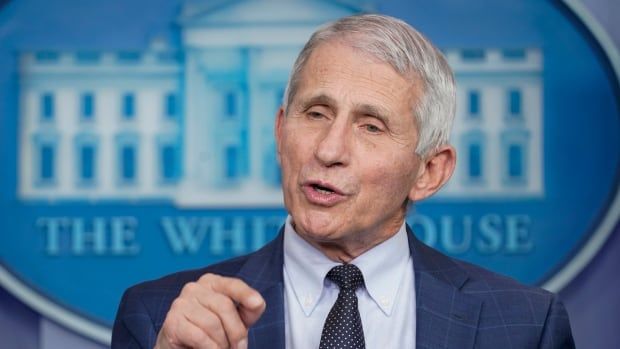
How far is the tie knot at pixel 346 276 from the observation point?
211cm

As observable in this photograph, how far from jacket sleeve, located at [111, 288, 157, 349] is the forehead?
0.52 metres

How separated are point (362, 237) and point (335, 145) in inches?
9.6

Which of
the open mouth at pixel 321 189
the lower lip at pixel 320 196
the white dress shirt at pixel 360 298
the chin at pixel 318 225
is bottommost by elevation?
the white dress shirt at pixel 360 298

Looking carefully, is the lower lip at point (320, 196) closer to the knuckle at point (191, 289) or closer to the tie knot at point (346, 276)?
the tie knot at point (346, 276)

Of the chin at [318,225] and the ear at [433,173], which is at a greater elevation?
the ear at [433,173]

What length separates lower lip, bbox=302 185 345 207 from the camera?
2.00 metres

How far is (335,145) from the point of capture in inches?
78.2

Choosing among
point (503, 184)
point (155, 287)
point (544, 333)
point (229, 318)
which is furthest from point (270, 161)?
point (229, 318)

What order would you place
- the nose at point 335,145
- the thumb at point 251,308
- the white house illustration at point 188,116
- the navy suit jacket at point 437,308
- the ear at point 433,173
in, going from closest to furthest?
the thumb at point 251,308, the nose at point 335,145, the navy suit jacket at point 437,308, the ear at point 433,173, the white house illustration at point 188,116

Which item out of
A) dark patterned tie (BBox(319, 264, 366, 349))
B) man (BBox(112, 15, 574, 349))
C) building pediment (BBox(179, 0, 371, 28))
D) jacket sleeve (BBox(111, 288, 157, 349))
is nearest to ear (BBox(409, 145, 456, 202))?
man (BBox(112, 15, 574, 349))

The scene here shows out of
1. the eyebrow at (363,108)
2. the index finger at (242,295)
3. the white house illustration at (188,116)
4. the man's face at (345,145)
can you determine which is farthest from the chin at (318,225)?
the white house illustration at (188,116)

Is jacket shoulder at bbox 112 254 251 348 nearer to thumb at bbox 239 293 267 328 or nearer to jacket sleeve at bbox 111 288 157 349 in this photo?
jacket sleeve at bbox 111 288 157 349

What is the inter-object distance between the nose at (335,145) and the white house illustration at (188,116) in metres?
0.94

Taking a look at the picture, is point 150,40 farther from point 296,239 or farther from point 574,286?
point 574,286
